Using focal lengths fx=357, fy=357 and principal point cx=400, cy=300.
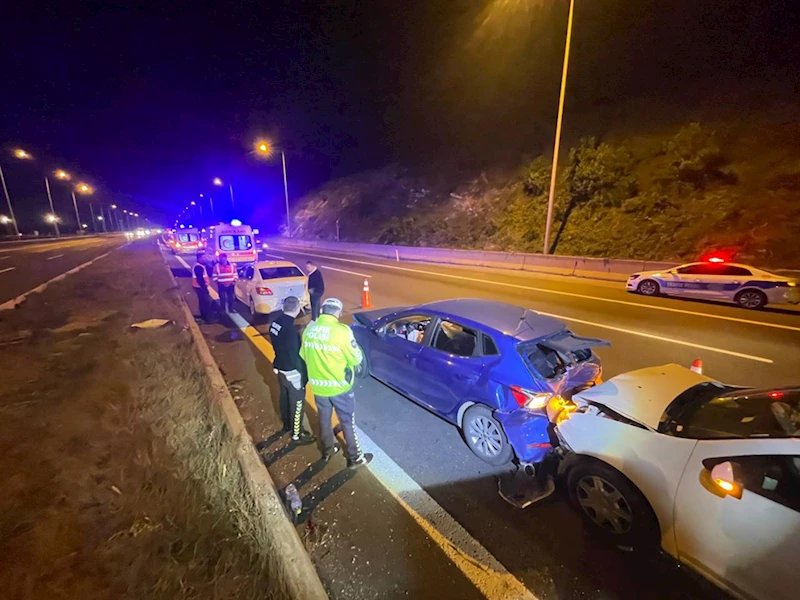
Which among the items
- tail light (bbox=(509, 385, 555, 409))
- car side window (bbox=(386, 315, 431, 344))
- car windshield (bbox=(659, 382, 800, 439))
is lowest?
tail light (bbox=(509, 385, 555, 409))

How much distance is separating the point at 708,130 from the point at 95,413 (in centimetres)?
2484

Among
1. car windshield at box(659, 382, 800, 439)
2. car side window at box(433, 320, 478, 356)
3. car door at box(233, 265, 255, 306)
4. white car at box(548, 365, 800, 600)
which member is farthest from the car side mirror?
car door at box(233, 265, 255, 306)

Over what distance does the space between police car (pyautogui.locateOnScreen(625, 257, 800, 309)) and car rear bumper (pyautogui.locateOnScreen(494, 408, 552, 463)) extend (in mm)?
10795

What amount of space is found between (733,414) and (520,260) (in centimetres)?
1644

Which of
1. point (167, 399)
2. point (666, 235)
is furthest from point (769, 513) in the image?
point (666, 235)

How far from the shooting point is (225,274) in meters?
10.5

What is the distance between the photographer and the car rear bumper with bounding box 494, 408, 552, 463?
328cm

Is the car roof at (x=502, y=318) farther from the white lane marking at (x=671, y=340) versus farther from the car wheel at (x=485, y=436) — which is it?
the white lane marking at (x=671, y=340)

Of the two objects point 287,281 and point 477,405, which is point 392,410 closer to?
point 477,405

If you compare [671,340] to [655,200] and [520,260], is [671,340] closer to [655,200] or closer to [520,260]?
[520,260]

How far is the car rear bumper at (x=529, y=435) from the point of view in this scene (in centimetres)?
328

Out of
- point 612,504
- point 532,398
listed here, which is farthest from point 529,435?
point 612,504

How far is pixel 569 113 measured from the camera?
84.1 ft

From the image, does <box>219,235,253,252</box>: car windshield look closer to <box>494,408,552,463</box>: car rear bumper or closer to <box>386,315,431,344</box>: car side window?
<box>386,315,431,344</box>: car side window
